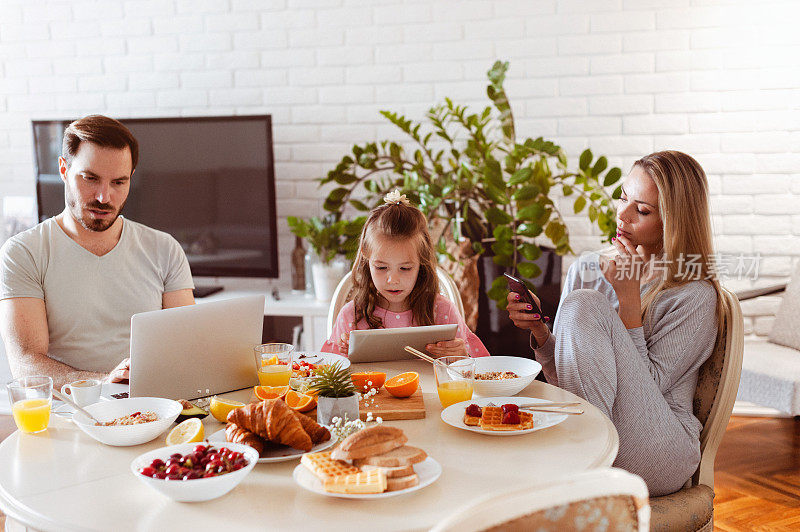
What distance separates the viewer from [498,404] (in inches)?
60.4

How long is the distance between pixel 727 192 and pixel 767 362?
902mm

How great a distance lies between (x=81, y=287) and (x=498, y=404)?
1340 mm

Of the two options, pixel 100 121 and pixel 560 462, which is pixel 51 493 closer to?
pixel 560 462

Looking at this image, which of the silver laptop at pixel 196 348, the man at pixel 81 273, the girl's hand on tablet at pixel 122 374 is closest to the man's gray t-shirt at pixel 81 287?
the man at pixel 81 273

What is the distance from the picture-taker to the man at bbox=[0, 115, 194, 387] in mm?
2109

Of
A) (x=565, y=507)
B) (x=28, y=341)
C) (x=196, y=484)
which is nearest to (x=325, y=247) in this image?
(x=28, y=341)

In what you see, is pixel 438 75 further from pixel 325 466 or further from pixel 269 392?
pixel 325 466

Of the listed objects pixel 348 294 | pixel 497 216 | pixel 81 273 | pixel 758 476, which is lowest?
pixel 758 476

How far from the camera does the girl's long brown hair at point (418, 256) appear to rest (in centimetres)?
227

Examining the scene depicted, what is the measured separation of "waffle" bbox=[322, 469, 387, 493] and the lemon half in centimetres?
31

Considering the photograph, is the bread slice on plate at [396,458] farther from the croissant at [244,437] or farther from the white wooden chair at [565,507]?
the white wooden chair at [565,507]

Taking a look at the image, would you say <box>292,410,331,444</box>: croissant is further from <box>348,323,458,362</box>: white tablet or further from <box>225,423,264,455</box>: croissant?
<box>348,323,458,362</box>: white tablet

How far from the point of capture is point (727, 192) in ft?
11.5

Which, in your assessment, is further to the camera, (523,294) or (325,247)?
(325,247)
